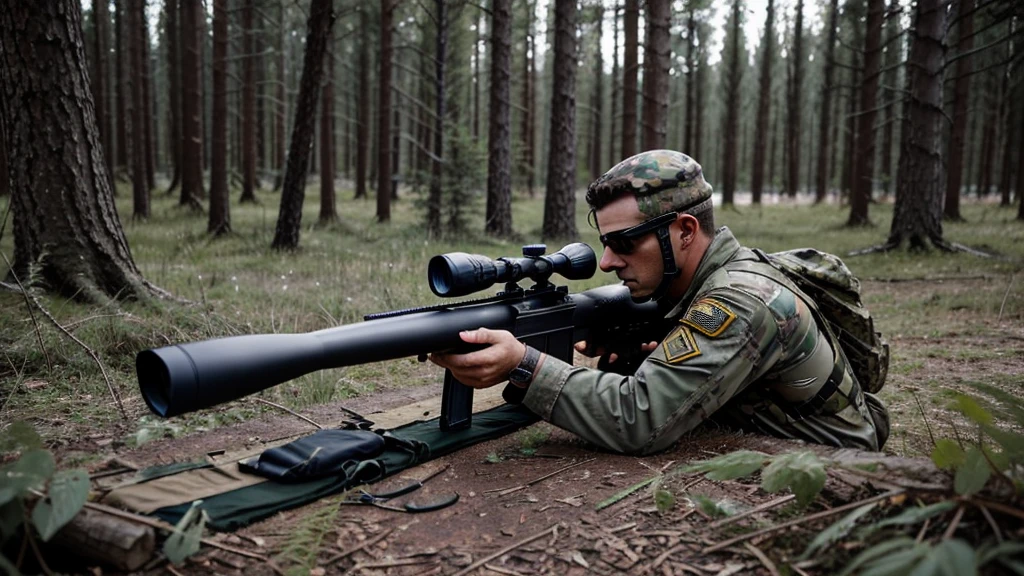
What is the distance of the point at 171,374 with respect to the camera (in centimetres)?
188

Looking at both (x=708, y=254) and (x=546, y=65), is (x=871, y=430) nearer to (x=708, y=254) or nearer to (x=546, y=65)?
(x=708, y=254)

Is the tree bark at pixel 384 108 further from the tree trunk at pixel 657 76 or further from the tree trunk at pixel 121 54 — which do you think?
the tree trunk at pixel 121 54

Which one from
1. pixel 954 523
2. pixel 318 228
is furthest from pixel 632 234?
pixel 318 228

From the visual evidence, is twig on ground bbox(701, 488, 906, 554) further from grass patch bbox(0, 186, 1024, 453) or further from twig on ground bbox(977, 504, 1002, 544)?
grass patch bbox(0, 186, 1024, 453)

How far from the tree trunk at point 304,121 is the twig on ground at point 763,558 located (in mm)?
9502

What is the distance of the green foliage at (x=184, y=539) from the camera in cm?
198

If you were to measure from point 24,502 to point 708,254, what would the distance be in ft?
9.08

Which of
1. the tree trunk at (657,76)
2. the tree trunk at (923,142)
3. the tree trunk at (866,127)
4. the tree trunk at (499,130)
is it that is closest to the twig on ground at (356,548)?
the tree trunk at (657,76)

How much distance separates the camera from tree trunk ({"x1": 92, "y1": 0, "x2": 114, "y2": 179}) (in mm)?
15556

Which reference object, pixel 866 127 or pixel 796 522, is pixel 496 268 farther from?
pixel 866 127

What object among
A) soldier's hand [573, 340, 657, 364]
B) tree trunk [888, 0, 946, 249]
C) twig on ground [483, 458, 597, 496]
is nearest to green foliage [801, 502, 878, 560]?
twig on ground [483, 458, 597, 496]

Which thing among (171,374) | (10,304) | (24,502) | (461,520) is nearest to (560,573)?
(461,520)

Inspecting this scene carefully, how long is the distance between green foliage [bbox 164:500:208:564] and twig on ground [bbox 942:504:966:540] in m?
2.01

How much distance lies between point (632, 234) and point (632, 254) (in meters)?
0.12
